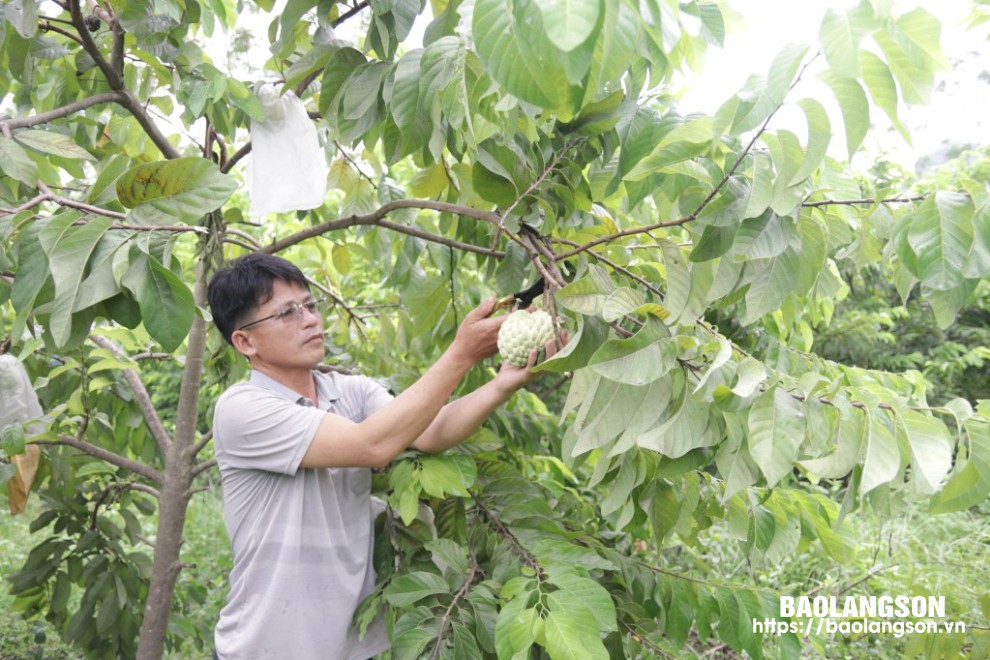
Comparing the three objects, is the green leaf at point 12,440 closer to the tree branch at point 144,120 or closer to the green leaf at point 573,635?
the tree branch at point 144,120

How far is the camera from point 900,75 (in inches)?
33.1

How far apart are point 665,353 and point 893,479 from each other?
0.27m

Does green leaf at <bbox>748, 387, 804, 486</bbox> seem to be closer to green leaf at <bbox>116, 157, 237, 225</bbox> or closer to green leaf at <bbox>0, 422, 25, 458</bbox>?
green leaf at <bbox>116, 157, 237, 225</bbox>

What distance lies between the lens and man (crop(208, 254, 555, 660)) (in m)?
1.43

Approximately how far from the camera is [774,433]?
35.0 inches

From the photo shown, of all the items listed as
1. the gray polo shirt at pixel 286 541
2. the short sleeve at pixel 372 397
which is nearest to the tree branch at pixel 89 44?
A: the gray polo shirt at pixel 286 541

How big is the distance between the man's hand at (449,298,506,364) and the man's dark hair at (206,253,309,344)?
0.49 m

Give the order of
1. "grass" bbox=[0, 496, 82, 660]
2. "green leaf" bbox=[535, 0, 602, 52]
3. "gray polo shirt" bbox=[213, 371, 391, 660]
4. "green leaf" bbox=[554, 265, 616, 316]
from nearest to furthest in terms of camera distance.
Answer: "green leaf" bbox=[535, 0, 602, 52] → "green leaf" bbox=[554, 265, 616, 316] → "gray polo shirt" bbox=[213, 371, 391, 660] → "grass" bbox=[0, 496, 82, 660]

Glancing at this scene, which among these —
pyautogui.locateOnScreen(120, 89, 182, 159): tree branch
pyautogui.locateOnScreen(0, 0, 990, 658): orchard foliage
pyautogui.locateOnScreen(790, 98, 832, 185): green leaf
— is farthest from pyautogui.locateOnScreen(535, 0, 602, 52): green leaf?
pyautogui.locateOnScreen(120, 89, 182, 159): tree branch

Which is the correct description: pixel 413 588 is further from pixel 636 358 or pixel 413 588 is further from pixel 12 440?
pixel 12 440

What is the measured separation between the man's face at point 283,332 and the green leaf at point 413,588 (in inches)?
19.1

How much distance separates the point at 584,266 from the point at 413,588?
61 cm

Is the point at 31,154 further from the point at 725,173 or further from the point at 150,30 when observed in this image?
the point at 725,173

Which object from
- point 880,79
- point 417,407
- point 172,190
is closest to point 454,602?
point 417,407
